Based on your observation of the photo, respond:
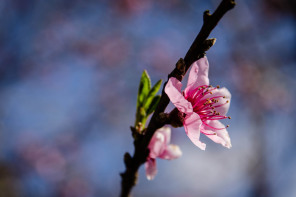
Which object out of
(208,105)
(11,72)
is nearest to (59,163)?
(11,72)

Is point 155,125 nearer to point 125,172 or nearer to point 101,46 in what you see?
point 125,172

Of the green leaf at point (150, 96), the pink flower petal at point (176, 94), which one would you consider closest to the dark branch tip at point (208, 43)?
the pink flower petal at point (176, 94)

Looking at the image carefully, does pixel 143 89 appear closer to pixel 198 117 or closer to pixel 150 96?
pixel 150 96

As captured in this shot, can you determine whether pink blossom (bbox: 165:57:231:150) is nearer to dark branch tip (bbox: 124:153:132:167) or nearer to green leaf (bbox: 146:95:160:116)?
green leaf (bbox: 146:95:160:116)

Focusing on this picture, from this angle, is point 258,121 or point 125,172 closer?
point 125,172

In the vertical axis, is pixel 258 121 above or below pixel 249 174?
above

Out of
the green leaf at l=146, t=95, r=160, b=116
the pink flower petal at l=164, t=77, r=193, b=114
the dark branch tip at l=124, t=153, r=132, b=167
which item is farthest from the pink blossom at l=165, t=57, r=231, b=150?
the dark branch tip at l=124, t=153, r=132, b=167

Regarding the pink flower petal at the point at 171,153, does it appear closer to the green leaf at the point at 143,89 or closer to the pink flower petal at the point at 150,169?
the pink flower petal at the point at 150,169
